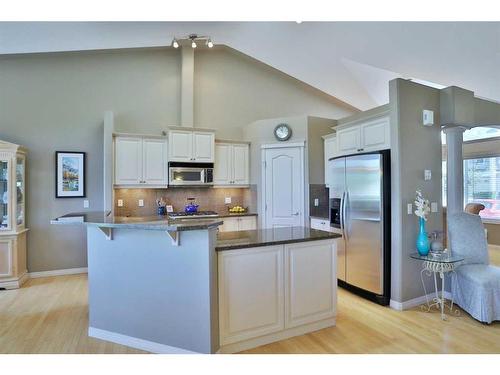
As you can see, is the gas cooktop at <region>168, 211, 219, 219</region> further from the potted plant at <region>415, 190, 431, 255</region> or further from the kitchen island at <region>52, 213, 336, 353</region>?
the potted plant at <region>415, 190, 431, 255</region>

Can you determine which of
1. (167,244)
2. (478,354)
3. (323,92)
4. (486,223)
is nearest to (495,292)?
(478,354)

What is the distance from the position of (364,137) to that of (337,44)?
2.07 metres

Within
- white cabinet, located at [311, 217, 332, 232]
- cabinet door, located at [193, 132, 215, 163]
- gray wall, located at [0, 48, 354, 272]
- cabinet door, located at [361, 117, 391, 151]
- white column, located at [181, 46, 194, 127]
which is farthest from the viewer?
white column, located at [181, 46, 194, 127]

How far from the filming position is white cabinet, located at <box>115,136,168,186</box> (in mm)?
4812

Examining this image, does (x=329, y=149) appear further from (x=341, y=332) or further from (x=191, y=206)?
(x=341, y=332)

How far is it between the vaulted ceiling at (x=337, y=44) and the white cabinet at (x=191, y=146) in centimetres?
160

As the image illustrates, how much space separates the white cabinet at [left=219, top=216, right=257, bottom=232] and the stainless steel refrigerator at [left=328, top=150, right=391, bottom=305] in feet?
5.76

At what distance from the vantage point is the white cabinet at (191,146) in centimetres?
503

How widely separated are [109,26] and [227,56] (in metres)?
2.13

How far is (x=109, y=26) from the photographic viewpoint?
15.2 ft

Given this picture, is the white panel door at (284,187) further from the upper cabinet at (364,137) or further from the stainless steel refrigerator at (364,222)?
the stainless steel refrigerator at (364,222)

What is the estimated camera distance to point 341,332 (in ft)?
9.20

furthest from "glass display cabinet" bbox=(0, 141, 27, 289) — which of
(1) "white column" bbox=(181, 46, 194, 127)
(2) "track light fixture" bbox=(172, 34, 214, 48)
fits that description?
(2) "track light fixture" bbox=(172, 34, 214, 48)

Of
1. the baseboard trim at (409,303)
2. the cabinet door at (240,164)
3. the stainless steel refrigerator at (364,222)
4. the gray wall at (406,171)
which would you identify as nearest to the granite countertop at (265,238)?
the stainless steel refrigerator at (364,222)
